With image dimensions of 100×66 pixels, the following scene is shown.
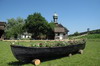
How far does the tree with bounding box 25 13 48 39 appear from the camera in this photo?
55625 mm

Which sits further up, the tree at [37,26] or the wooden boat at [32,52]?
the tree at [37,26]

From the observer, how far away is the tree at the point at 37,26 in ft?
182

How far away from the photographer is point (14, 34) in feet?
241

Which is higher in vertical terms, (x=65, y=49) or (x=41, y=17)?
(x=41, y=17)

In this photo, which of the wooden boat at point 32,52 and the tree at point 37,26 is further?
the tree at point 37,26

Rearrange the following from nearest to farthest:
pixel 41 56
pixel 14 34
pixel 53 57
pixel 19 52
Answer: pixel 19 52
pixel 41 56
pixel 53 57
pixel 14 34

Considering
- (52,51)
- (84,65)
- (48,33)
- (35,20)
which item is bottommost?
(84,65)

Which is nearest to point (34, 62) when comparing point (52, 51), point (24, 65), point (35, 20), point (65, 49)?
point (24, 65)

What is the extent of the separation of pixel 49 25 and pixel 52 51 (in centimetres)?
4770

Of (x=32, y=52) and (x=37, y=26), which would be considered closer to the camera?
(x=32, y=52)

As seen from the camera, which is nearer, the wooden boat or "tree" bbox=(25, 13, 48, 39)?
the wooden boat

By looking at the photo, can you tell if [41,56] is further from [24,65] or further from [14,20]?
[14,20]

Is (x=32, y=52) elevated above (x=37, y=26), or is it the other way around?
(x=37, y=26)

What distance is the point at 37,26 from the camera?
5569 cm
